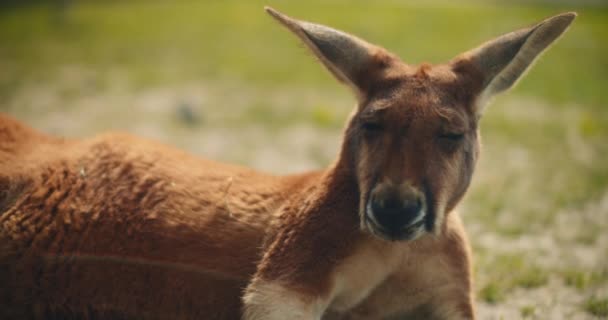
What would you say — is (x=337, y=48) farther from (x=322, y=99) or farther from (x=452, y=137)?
(x=322, y=99)

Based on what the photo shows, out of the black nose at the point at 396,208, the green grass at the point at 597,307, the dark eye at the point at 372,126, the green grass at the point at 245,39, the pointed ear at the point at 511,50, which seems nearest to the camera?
the black nose at the point at 396,208

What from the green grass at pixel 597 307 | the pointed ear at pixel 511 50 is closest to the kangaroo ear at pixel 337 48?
the pointed ear at pixel 511 50

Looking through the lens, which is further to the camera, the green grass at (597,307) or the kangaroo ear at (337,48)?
the green grass at (597,307)

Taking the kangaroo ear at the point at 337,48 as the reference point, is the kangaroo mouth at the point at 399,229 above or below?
below

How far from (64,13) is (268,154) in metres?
13.1

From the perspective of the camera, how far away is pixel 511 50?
12.8 feet

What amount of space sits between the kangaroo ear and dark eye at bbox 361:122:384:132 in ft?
1.19

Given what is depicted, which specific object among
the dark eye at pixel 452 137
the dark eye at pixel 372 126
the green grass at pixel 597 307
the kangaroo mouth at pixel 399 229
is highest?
the dark eye at pixel 372 126

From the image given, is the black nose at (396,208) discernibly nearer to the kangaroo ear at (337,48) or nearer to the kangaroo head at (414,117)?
the kangaroo head at (414,117)

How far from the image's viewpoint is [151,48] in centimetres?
1562

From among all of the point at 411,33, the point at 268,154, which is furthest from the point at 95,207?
the point at 411,33

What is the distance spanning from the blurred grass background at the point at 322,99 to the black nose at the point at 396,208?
1.44 meters

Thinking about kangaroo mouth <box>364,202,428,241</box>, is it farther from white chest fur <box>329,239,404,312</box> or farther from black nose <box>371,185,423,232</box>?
white chest fur <box>329,239,404,312</box>

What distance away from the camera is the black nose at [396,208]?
332 centimetres
